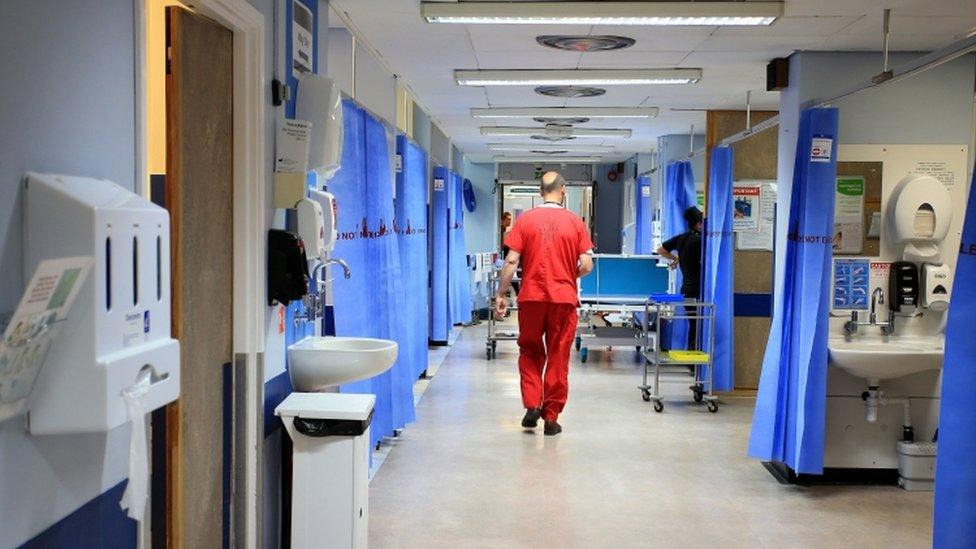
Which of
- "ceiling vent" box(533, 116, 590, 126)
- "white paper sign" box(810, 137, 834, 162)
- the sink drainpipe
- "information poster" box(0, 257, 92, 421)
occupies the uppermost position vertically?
"ceiling vent" box(533, 116, 590, 126)

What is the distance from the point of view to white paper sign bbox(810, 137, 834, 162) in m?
4.77

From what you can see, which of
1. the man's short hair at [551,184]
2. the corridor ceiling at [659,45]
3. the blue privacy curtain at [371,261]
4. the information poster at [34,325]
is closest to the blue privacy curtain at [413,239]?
the blue privacy curtain at [371,261]

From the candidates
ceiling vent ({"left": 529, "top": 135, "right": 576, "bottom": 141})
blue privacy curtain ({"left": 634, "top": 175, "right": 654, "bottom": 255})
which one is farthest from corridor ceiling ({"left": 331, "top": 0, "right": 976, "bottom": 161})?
blue privacy curtain ({"left": 634, "top": 175, "right": 654, "bottom": 255})

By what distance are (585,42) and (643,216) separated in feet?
23.1

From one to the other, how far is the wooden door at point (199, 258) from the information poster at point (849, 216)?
3.56 m

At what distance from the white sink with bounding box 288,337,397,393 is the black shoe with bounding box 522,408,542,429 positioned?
2422 mm

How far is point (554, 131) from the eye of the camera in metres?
10.1

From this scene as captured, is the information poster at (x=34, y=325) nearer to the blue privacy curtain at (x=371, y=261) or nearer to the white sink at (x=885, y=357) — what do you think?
the blue privacy curtain at (x=371, y=261)

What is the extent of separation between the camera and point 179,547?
2.73 meters

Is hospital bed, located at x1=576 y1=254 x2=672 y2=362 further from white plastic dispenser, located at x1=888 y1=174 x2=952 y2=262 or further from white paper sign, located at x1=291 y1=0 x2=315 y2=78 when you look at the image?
white paper sign, located at x1=291 y1=0 x2=315 y2=78

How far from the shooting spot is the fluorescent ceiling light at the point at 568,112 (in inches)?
326

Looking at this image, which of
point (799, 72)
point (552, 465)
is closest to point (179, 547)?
point (552, 465)

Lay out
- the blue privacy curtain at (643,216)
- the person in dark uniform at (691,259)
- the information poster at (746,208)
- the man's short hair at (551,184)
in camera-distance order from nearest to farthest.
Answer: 1. the man's short hair at (551,184)
2. the information poster at (746,208)
3. the person in dark uniform at (691,259)
4. the blue privacy curtain at (643,216)

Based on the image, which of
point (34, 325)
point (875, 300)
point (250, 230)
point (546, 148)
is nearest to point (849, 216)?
point (875, 300)
